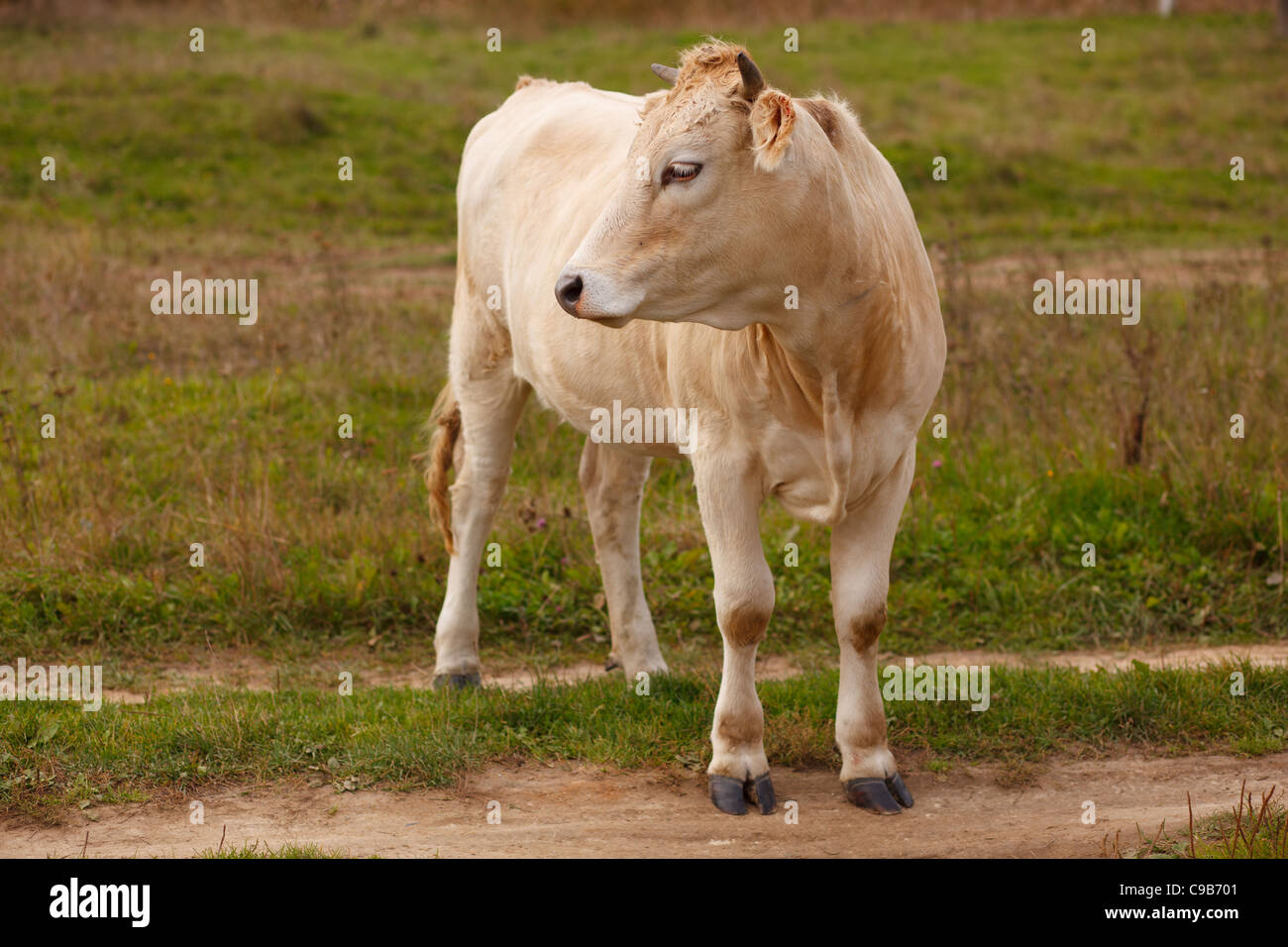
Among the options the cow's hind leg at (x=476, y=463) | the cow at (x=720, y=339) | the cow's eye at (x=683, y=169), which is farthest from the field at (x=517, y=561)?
the cow's eye at (x=683, y=169)

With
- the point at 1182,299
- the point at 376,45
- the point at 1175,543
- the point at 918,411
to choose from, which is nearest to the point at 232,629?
the point at 918,411

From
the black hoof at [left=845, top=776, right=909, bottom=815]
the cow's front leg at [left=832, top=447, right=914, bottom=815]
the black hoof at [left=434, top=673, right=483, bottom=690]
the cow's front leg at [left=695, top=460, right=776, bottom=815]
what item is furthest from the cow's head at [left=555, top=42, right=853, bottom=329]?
the black hoof at [left=434, top=673, right=483, bottom=690]

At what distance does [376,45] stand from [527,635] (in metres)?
16.6

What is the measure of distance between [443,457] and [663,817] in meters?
2.44

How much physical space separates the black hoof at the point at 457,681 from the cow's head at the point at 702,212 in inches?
96.6

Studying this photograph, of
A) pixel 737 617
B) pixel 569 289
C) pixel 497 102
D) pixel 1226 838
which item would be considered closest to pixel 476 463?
pixel 737 617

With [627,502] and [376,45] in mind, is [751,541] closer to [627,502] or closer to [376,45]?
[627,502]

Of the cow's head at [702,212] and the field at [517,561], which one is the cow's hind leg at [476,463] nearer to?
the field at [517,561]

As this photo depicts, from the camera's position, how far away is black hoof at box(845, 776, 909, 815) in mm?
4992

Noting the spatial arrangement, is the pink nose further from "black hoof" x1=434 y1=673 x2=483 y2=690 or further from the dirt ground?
"black hoof" x1=434 y1=673 x2=483 y2=690

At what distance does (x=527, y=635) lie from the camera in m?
6.84

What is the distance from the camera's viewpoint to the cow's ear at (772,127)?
410 cm

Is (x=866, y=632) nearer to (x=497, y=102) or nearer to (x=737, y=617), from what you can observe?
(x=737, y=617)

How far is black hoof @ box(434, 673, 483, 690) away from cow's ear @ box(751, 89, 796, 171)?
293 cm
